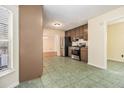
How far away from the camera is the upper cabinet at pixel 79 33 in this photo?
248 inches

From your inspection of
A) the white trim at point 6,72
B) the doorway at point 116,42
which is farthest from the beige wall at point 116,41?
the white trim at point 6,72

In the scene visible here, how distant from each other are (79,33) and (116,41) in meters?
2.45

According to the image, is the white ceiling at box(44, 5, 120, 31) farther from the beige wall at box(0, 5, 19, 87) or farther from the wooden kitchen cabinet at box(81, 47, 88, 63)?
the wooden kitchen cabinet at box(81, 47, 88, 63)

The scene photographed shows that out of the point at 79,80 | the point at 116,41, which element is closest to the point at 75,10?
the point at 79,80

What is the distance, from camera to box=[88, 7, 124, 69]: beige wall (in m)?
4.08

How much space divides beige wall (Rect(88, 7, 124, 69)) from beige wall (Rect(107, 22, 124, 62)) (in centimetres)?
233

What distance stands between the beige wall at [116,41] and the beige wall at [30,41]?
5169 mm

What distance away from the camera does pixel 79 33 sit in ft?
23.0

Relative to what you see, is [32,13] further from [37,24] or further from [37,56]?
[37,56]

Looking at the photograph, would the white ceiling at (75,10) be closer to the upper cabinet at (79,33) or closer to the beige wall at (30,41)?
the beige wall at (30,41)

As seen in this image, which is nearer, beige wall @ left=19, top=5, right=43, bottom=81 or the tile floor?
the tile floor

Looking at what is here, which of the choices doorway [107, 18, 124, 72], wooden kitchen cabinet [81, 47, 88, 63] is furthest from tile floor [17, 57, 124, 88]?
doorway [107, 18, 124, 72]

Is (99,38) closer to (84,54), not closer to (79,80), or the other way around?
(84,54)

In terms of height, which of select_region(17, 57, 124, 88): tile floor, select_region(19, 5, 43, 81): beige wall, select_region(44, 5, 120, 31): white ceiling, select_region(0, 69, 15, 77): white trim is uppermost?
select_region(44, 5, 120, 31): white ceiling
